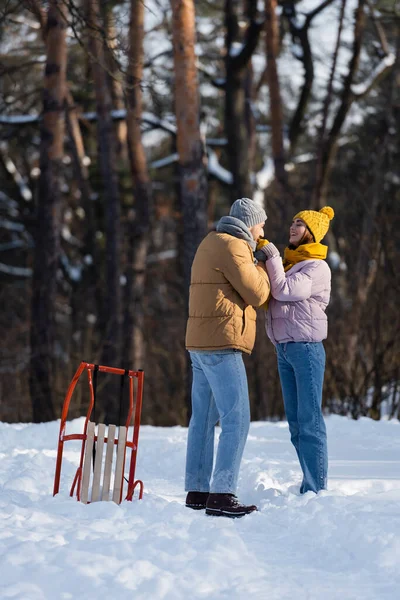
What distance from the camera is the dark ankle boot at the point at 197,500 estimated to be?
224 inches

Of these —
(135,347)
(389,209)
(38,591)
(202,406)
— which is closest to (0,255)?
(135,347)

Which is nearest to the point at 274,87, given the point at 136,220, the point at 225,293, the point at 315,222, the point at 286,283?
the point at 136,220

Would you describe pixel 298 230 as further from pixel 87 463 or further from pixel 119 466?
pixel 87 463

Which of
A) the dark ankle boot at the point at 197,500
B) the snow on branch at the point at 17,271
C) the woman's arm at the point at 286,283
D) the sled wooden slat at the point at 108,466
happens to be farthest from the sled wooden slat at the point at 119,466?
the snow on branch at the point at 17,271

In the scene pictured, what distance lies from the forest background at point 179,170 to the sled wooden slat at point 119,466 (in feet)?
14.6

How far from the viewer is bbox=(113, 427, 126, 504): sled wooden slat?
5.57 metres

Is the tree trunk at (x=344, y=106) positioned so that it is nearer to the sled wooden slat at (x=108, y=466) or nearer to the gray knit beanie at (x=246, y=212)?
the gray knit beanie at (x=246, y=212)

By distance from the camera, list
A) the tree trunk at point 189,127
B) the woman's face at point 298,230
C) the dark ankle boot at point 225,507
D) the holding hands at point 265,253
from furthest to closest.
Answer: the tree trunk at point 189,127
the woman's face at point 298,230
the holding hands at point 265,253
the dark ankle boot at point 225,507

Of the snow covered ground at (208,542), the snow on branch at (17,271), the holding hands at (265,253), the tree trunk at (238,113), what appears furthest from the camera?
the snow on branch at (17,271)

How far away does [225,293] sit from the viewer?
5.45 meters

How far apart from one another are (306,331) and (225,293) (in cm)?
66

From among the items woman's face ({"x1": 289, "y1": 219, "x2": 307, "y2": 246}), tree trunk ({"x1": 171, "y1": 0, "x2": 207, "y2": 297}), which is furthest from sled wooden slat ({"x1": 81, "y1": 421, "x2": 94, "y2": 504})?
tree trunk ({"x1": 171, "y1": 0, "x2": 207, "y2": 297})

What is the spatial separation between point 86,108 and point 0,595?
699 inches

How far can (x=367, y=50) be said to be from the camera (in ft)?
63.4
